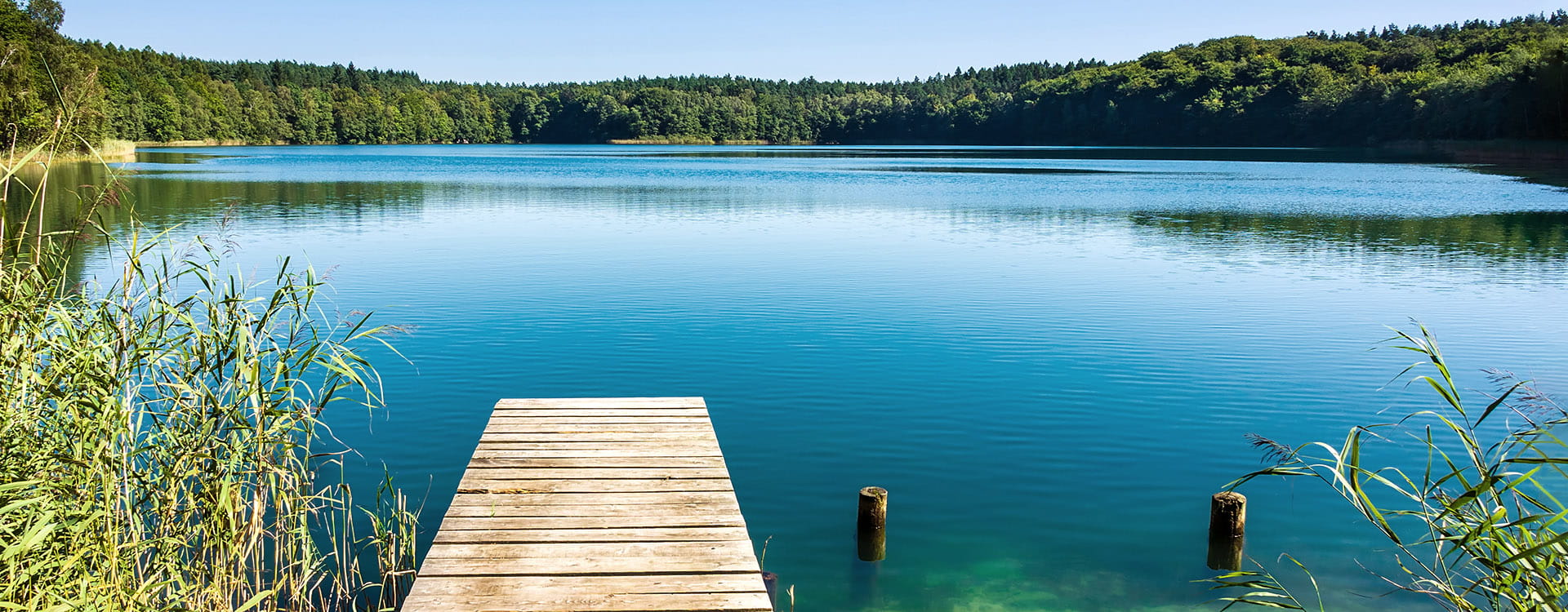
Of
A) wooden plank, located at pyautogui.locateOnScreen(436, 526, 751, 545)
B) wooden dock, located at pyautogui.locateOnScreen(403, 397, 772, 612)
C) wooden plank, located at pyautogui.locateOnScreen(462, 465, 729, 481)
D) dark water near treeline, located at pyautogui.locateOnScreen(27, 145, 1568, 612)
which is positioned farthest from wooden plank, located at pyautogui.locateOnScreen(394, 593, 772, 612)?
dark water near treeline, located at pyautogui.locateOnScreen(27, 145, 1568, 612)

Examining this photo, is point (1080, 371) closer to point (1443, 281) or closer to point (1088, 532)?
point (1088, 532)

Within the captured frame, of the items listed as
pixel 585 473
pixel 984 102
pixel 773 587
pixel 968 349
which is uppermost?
pixel 984 102

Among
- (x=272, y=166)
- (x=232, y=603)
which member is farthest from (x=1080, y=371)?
(x=272, y=166)

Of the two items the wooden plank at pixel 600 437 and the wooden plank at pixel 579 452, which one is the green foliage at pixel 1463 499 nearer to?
the wooden plank at pixel 579 452

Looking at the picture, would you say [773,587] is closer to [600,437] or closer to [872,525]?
[872,525]

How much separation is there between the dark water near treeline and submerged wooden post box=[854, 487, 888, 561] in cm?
15

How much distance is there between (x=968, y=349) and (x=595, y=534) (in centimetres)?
674

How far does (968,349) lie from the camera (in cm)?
1077

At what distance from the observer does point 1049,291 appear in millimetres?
14438

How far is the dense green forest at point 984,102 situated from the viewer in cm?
6538

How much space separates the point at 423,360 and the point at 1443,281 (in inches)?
565

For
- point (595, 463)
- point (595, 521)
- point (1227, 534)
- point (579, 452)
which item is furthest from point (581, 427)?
point (1227, 534)

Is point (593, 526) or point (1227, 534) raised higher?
point (593, 526)

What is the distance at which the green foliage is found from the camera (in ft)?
10.9
